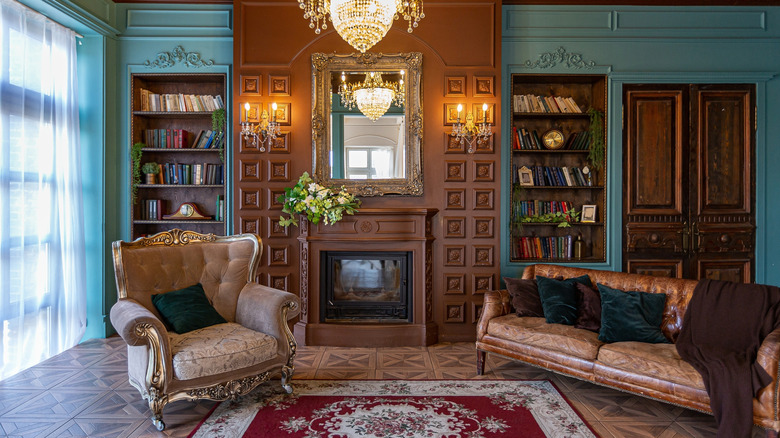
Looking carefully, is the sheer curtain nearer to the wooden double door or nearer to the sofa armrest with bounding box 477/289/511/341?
the sofa armrest with bounding box 477/289/511/341

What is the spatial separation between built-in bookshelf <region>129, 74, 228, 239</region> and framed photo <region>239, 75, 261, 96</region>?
0.46m

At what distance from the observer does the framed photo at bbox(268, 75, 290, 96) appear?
471cm

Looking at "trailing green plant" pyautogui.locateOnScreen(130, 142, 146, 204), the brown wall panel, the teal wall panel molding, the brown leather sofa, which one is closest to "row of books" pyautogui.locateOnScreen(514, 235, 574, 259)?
the brown wall panel

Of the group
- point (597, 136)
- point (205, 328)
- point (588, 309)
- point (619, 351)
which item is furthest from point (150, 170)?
point (597, 136)

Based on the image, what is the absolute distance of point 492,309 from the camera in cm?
368

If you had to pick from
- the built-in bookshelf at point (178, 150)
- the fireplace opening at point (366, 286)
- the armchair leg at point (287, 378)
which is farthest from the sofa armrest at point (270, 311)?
the built-in bookshelf at point (178, 150)

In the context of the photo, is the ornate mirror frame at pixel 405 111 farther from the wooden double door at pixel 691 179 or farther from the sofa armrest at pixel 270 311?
the wooden double door at pixel 691 179

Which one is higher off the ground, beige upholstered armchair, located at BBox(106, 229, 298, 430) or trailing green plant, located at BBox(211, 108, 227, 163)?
trailing green plant, located at BBox(211, 108, 227, 163)

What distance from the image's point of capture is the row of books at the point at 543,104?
16.5ft

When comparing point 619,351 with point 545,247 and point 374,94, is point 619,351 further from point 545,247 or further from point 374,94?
point 374,94

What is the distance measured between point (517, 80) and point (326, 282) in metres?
3.13

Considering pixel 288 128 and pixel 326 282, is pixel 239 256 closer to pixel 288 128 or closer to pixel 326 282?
pixel 326 282

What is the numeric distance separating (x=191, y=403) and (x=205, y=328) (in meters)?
0.51

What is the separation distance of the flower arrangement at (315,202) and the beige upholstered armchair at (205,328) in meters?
0.82
